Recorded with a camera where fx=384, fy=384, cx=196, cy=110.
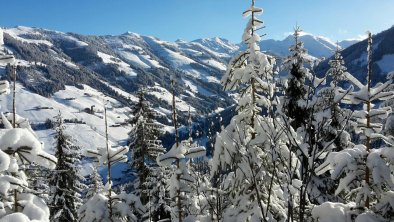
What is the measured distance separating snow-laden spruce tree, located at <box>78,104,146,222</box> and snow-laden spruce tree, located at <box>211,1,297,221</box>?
252 centimetres

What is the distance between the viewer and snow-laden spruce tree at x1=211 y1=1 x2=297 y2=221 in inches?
357

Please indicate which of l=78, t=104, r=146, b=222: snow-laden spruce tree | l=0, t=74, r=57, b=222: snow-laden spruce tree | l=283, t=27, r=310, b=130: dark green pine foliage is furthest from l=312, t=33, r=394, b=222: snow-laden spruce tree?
l=283, t=27, r=310, b=130: dark green pine foliage

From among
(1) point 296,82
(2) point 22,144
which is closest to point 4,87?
(2) point 22,144

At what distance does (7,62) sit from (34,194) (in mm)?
1769

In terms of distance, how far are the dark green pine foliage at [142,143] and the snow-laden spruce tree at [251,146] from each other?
1125 centimetres

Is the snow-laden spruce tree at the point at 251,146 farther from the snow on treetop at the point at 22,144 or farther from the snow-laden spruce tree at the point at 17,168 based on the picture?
the snow on treetop at the point at 22,144

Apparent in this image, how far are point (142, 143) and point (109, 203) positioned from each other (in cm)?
1116

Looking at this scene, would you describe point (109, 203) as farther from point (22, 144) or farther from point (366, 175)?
point (366, 175)

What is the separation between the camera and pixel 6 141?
4.34 metres

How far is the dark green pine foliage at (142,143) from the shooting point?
70.4 ft

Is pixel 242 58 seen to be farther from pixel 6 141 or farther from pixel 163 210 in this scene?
pixel 163 210

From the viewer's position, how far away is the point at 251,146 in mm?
9484

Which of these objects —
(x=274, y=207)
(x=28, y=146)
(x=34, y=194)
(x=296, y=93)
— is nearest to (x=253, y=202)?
(x=274, y=207)

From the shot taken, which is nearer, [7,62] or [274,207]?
[7,62]
